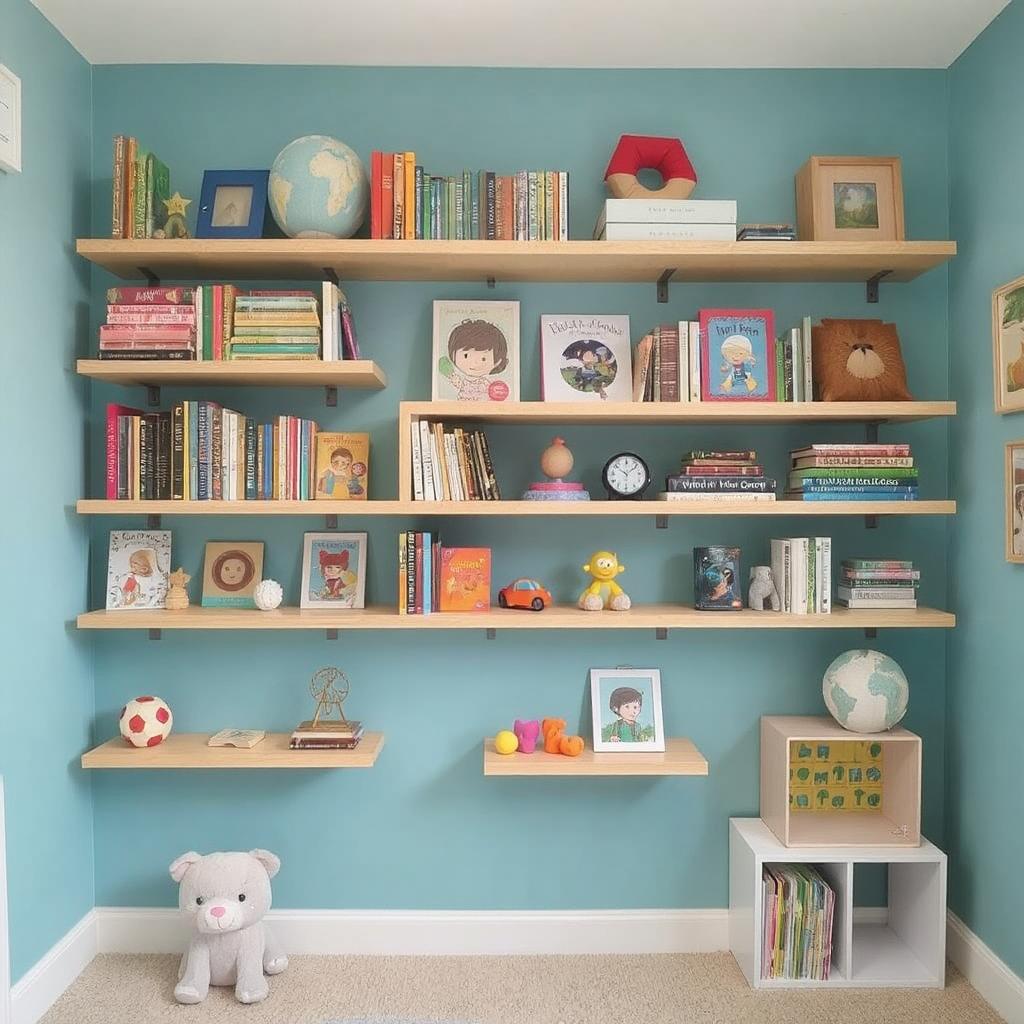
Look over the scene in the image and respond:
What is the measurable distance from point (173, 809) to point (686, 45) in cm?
262

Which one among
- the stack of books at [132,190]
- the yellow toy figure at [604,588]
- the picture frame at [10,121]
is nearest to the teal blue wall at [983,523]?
the yellow toy figure at [604,588]

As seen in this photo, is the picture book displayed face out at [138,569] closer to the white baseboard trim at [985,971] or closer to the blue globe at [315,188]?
the blue globe at [315,188]

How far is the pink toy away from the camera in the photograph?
248cm

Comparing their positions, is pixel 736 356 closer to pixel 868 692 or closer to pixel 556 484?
pixel 556 484

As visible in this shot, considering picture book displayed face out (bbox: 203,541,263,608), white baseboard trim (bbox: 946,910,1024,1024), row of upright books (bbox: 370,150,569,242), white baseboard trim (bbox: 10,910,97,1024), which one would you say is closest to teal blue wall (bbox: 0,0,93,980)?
white baseboard trim (bbox: 10,910,97,1024)

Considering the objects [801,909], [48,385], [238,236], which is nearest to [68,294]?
[48,385]

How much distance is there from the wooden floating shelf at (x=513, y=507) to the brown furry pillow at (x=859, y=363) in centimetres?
30

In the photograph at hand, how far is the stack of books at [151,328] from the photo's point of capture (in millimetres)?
2348

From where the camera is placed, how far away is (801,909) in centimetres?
238

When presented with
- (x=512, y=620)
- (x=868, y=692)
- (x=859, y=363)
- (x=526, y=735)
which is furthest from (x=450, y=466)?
(x=868, y=692)

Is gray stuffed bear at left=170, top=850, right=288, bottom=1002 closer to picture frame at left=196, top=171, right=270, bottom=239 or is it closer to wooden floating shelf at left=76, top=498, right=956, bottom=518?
wooden floating shelf at left=76, top=498, right=956, bottom=518

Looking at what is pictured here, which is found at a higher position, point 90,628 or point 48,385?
point 48,385

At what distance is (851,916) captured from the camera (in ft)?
7.82

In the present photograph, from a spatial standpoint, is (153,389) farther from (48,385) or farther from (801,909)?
(801,909)
